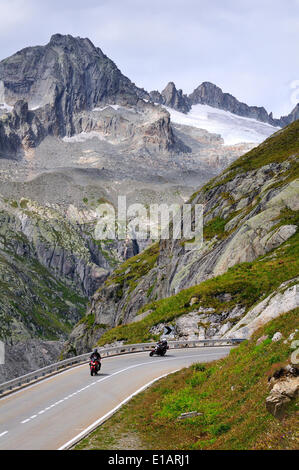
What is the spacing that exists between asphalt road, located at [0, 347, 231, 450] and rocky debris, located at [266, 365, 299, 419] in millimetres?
7037

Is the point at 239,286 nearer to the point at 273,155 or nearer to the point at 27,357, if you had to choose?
the point at 273,155

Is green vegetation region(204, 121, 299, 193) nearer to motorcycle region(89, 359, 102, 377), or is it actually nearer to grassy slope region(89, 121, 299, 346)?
grassy slope region(89, 121, 299, 346)

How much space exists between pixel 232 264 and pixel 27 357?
13383 cm

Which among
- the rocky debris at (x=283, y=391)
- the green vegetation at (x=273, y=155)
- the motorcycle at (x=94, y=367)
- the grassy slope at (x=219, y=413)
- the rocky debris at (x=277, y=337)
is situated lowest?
the motorcycle at (x=94, y=367)

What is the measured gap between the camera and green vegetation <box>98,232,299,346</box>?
4634 centimetres

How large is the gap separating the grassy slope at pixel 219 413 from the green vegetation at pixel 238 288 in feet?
77.0

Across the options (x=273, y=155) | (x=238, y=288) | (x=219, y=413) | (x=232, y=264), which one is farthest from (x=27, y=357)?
(x=219, y=413)

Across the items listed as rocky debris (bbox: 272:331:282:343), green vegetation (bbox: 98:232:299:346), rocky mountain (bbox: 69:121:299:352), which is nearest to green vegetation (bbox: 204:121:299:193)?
rocky mountain (bbox: 69:121:299:352)

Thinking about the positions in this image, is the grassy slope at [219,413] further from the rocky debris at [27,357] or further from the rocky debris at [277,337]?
the rocky debris at [27,357]

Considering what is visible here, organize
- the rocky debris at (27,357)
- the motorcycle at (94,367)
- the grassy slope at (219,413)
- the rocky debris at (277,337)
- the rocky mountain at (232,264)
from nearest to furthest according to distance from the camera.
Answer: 1. the grassy slope at (219,413)
2. the rocky debris at (277,337)
3. the motorcycle at (94,367)
4. the rocky mountain at (232,264)
5. the rocky debris at (27,357)

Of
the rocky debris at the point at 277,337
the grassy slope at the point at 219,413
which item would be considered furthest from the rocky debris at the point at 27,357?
the rocky debris at the point at 277,337

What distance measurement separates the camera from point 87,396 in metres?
24.9

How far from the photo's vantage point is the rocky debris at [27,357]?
156 meters
